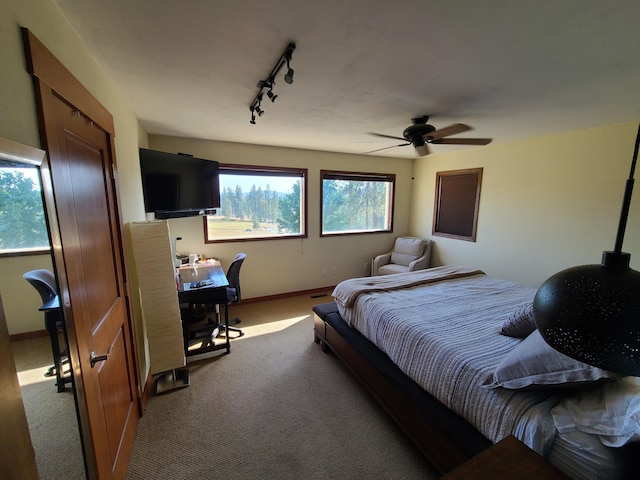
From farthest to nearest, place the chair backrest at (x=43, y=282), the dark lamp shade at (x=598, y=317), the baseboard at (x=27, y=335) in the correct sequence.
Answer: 1. the chair backrest at (x=43, y=282)
2. the baseboard at (x=27, y=335)
3. the dark lamp shade at (x=598, y=317)

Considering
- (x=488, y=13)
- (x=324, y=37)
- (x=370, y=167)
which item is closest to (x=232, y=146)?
(x=370, y=167)

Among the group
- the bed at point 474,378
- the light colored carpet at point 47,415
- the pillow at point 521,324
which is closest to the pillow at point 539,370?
the bed at point 474,378

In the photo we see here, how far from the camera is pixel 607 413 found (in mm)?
1049

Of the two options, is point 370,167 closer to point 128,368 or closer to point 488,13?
point 488,13

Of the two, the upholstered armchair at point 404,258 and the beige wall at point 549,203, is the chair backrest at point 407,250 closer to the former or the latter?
the upholstered armchair at point 404,258

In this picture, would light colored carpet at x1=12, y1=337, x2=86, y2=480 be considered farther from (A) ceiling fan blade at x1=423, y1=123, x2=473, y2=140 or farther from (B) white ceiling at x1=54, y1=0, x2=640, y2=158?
(A) ceiling fan blade at x1=423, y1=123, x2=473, y2=140

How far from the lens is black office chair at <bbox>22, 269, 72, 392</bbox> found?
88 cm

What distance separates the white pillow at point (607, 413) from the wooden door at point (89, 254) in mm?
2071

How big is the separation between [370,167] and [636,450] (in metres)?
4.36

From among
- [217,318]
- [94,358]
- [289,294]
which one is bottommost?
[289,294]

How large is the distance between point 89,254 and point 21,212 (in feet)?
2.02

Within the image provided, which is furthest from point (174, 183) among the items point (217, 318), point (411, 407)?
point (411, 407)

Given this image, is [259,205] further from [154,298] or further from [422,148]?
[422,148]

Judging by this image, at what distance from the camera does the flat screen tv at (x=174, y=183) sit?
2500 mm
